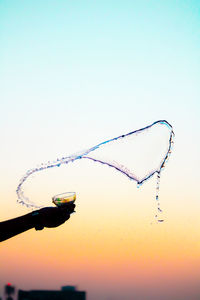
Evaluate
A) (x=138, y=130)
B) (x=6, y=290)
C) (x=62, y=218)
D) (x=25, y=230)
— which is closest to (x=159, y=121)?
(x=138, y=130)

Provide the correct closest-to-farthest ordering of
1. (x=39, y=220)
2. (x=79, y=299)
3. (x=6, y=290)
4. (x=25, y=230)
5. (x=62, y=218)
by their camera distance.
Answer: (x=25, y=230)
(x=39, y=220)
(x=62, y=218)
(x=6, y=290)
(x=79, y=299)

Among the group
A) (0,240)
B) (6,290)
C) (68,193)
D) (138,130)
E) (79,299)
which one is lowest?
(79,299)

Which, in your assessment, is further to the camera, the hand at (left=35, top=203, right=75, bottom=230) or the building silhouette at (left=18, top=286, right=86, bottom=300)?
the building silhouette at (left=18, top=286, right=86, bottom=300)

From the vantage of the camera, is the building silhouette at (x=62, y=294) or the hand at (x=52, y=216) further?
the building silhouette at (x=62, y=294)

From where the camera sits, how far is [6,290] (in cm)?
3003

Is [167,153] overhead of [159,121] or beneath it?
beneath

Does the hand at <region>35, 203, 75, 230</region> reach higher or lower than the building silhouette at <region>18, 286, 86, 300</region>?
higher

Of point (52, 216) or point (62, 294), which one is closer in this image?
point (52, 216)

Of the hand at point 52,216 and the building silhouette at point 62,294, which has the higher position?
the hand at point 52,216

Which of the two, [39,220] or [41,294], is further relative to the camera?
[41,294]

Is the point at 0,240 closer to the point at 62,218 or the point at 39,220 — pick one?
the point at 39,220

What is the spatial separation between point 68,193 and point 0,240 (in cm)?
243

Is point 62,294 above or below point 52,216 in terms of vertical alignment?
below

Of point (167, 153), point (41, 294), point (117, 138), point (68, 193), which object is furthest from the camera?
point (41, 294)
